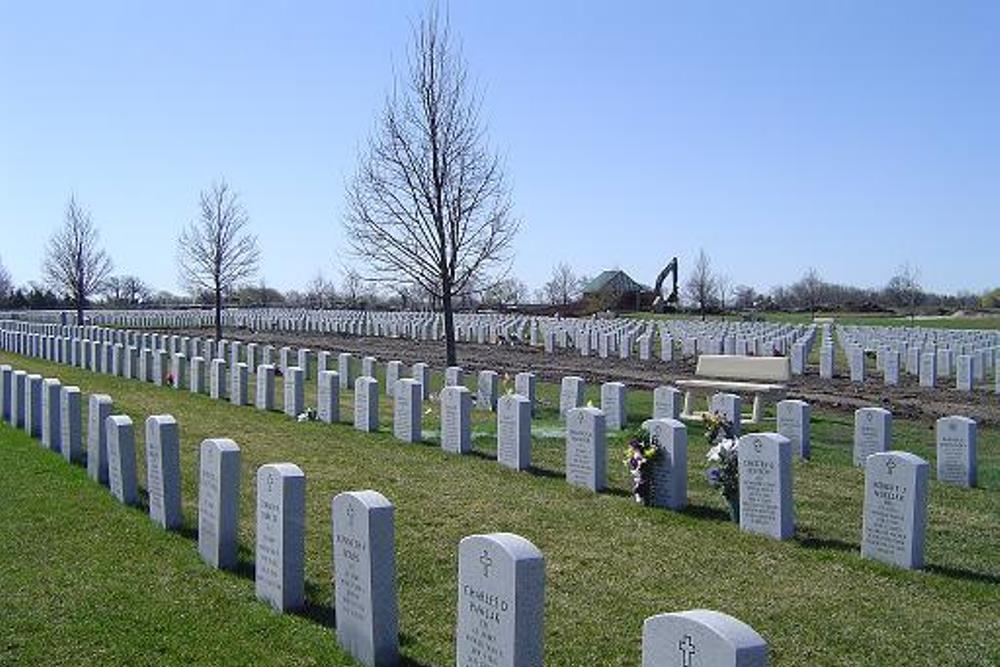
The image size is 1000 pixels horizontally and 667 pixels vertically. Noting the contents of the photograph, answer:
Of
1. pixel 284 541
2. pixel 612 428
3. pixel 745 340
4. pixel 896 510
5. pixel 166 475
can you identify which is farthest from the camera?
pixel 745 340

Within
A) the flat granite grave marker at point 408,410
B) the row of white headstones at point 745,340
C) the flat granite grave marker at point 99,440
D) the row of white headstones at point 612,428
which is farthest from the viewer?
the row of white headstones at point 745,340

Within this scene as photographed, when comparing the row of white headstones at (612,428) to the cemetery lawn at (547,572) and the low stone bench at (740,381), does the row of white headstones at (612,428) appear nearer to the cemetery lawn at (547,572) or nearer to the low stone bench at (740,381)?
the cemetery lawn at (547,572)

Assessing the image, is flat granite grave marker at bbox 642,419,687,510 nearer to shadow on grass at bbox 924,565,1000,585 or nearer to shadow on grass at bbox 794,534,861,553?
shadow on grass at bbox 794,534,861,553

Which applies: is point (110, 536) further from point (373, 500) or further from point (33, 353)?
point (33, 353)

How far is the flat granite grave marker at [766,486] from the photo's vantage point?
10148 millimetres

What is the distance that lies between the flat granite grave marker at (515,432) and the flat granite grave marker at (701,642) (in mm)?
9274

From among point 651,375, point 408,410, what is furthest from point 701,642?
point 651,375

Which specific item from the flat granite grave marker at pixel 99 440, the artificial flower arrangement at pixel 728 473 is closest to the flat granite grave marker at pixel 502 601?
the artificial flower arrangement at pixel 728 473

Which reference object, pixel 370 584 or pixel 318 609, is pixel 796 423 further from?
pixel 370 584

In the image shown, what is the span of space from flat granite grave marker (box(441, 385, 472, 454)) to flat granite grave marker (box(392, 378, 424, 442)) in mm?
760

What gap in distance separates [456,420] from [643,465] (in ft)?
14.5

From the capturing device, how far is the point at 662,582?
8461mm

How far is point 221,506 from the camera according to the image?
29.1 feet

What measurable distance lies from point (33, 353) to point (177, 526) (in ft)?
96.1
